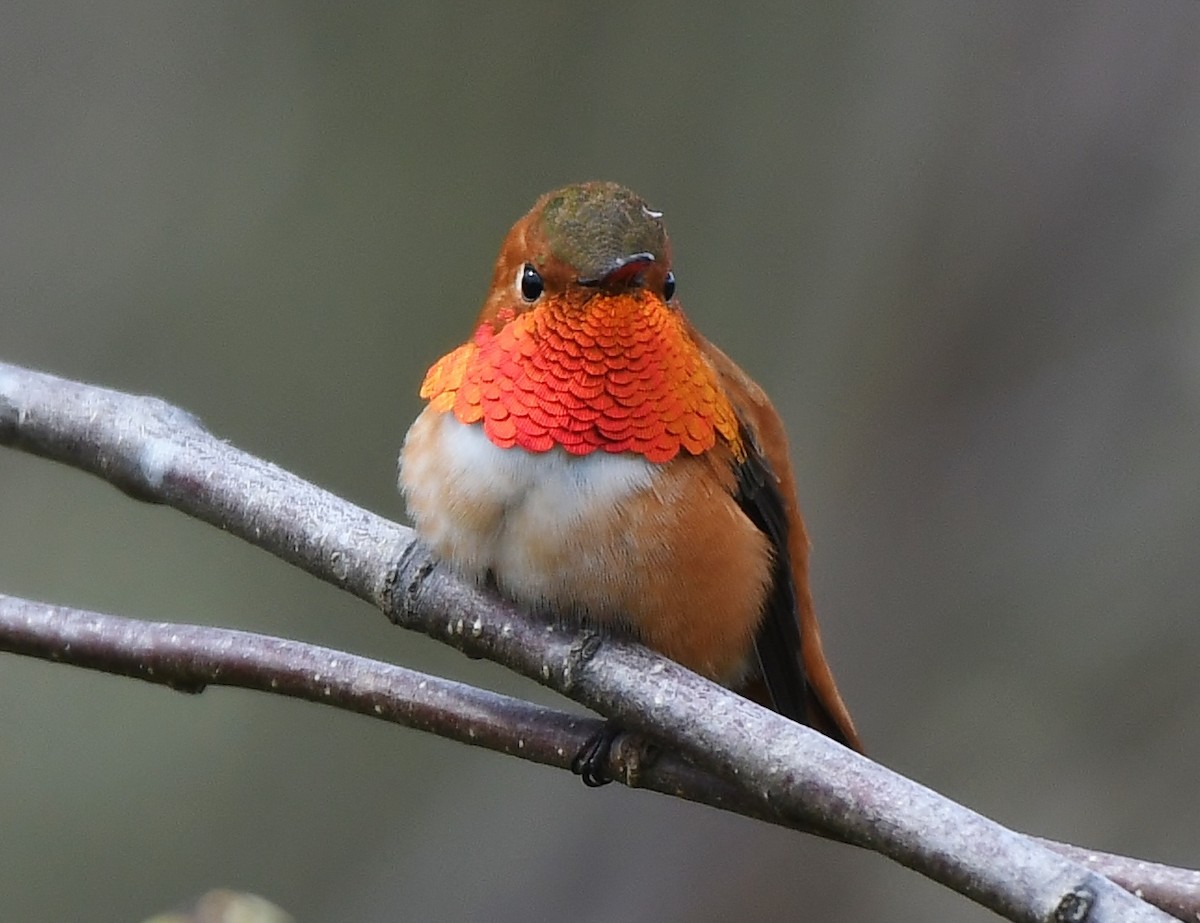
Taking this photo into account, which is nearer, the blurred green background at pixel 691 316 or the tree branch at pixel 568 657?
the tree branch at pixel 568 657

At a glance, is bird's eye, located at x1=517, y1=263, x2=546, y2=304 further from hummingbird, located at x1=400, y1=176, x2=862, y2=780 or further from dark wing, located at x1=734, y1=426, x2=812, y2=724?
dark wing, located at x1=734, y1=426, x2=812, y2=724

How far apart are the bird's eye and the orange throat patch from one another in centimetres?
2

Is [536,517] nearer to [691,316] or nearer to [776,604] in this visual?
[776,604]

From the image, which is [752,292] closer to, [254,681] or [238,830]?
[238,830]

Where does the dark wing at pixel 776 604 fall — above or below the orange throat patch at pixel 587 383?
below

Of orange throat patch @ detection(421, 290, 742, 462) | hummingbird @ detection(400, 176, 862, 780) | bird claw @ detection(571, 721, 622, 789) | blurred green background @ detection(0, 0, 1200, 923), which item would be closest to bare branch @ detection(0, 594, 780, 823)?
bird claw @ detection(571, 721, 622, 789)

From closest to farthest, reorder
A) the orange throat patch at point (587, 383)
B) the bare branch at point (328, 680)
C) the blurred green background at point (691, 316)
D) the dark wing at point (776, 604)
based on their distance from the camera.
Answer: the bare branch at point (328, 680), the orange throat patch at point (587, 383), the dark wing at point (776, 604), the blurred green background at point (691, 316)

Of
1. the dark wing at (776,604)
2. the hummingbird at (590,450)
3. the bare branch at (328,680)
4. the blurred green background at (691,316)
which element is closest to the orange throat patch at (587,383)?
the hummingbird at (590,450)

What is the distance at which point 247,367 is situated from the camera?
4.95m

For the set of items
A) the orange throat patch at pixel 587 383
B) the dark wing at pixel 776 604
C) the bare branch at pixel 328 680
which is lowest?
the bare branch at pixel 328 680

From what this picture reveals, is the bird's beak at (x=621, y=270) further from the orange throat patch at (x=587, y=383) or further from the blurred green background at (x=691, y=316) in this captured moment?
the blurred green background at (x=691, y=316)

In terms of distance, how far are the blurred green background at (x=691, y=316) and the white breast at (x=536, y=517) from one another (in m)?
2.26

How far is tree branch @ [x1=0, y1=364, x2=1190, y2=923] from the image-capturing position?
51.2 inches

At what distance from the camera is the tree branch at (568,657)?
1.30m
